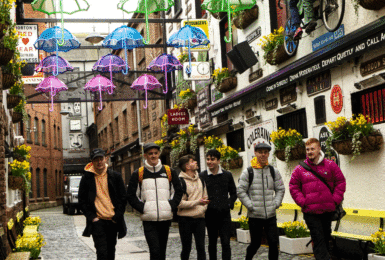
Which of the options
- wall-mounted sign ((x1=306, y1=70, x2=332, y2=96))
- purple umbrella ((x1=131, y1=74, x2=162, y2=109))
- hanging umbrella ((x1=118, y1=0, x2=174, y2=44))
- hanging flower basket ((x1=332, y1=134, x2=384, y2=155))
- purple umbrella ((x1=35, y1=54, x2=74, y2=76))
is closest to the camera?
hanging flower basket ((x1=332, y1=134, x2=384, y2=155))

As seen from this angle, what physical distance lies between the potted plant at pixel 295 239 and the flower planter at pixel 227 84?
222 inches

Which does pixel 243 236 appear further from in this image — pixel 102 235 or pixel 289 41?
pixel 102 235

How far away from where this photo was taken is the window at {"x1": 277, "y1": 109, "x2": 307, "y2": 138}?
1199 cm

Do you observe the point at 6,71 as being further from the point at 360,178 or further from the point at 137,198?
the point at 360,178

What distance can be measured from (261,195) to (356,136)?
77.4 inches

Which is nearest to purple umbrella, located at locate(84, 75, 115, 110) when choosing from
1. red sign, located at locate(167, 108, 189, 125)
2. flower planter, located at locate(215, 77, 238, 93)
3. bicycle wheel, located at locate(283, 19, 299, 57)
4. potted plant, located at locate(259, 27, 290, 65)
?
red sign, located at locate(167, 108, 189, 125)

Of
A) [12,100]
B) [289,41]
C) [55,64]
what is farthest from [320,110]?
[55,64]

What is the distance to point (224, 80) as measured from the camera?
51.4 feet

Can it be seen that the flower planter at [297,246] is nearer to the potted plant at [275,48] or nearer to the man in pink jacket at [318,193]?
the man in pink jacket at [318,193]

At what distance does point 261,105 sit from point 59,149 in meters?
39.1

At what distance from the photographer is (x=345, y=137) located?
9258 mm

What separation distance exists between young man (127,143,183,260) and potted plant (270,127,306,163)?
14.3 feet

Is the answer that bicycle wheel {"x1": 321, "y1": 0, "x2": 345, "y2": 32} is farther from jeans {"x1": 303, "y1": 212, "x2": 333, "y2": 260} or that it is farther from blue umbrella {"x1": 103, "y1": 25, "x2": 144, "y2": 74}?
blue umbrella {"x1": 103, "y1": 25, "x2": 144, "y2": 74}

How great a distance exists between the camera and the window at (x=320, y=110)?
1089cm
